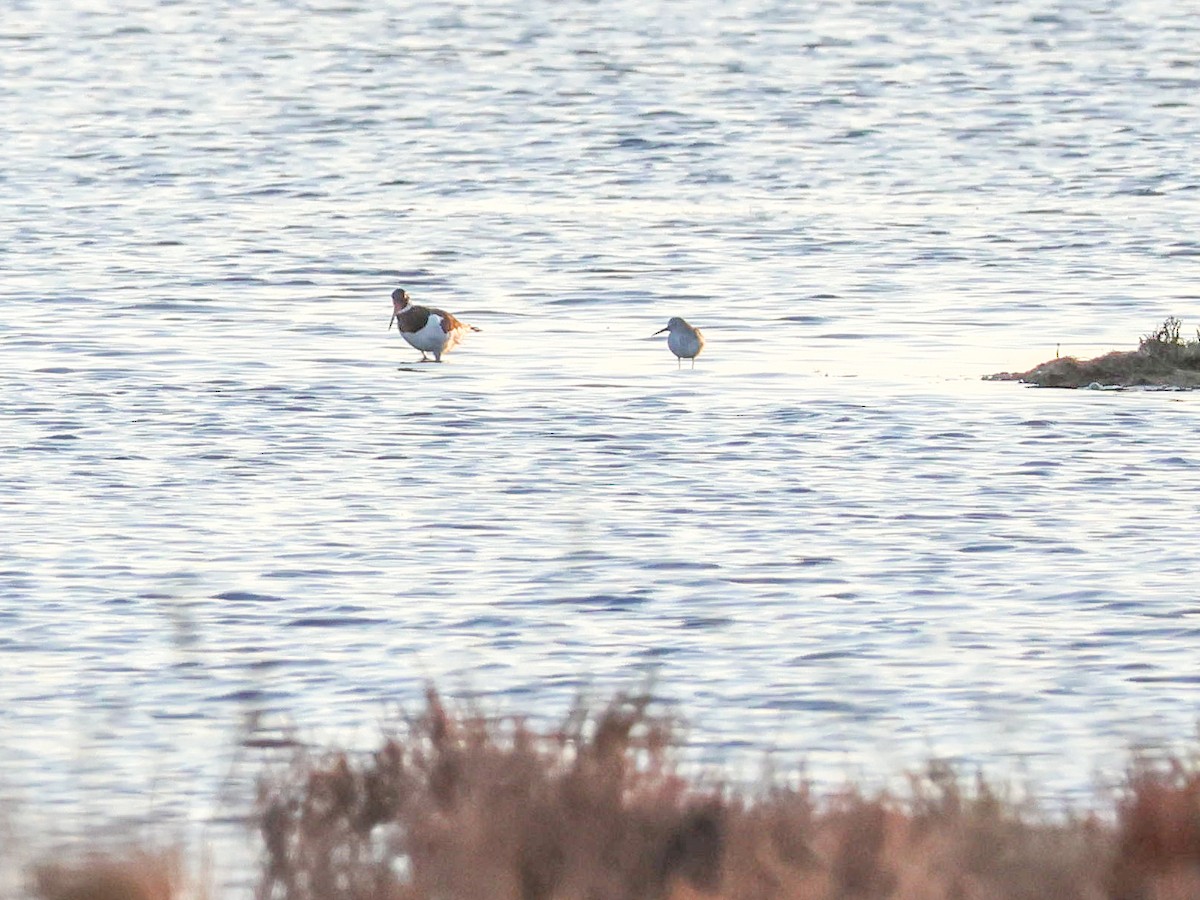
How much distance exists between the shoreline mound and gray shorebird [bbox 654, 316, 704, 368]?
229 centimetres

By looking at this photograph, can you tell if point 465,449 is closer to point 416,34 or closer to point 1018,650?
point 1018,650

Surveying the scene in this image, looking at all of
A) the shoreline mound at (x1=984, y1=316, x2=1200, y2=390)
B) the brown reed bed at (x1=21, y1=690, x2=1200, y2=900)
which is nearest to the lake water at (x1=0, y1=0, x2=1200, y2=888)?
the shoreline mound at (x1=984, y1=316, x2=1200, y2=390)

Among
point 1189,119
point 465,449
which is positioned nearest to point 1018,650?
point 465,449

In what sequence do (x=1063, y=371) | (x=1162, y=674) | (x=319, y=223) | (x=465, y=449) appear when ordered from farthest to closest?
1. (x=319, y=223)
2. (x=1063, y=371)
3. (x=465, y=449)
4. (x=1162, y=674)

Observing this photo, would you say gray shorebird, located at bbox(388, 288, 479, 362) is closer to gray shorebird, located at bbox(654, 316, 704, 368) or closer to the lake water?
the lake water

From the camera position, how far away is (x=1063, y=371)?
64.8 ft

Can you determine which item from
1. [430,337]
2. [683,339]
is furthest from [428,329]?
[683,339]

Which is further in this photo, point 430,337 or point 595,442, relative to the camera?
point 430,337

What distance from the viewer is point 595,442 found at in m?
17.4

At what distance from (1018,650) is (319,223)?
72.6 ft

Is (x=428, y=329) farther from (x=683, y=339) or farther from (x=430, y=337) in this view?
(x=683, y=339)

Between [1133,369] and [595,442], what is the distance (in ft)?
14.7

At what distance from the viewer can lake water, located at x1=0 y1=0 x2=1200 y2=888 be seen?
10672 millimetres

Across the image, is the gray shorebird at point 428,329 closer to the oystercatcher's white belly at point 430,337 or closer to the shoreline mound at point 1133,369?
the oystercatcher's white belly at point 430,337
